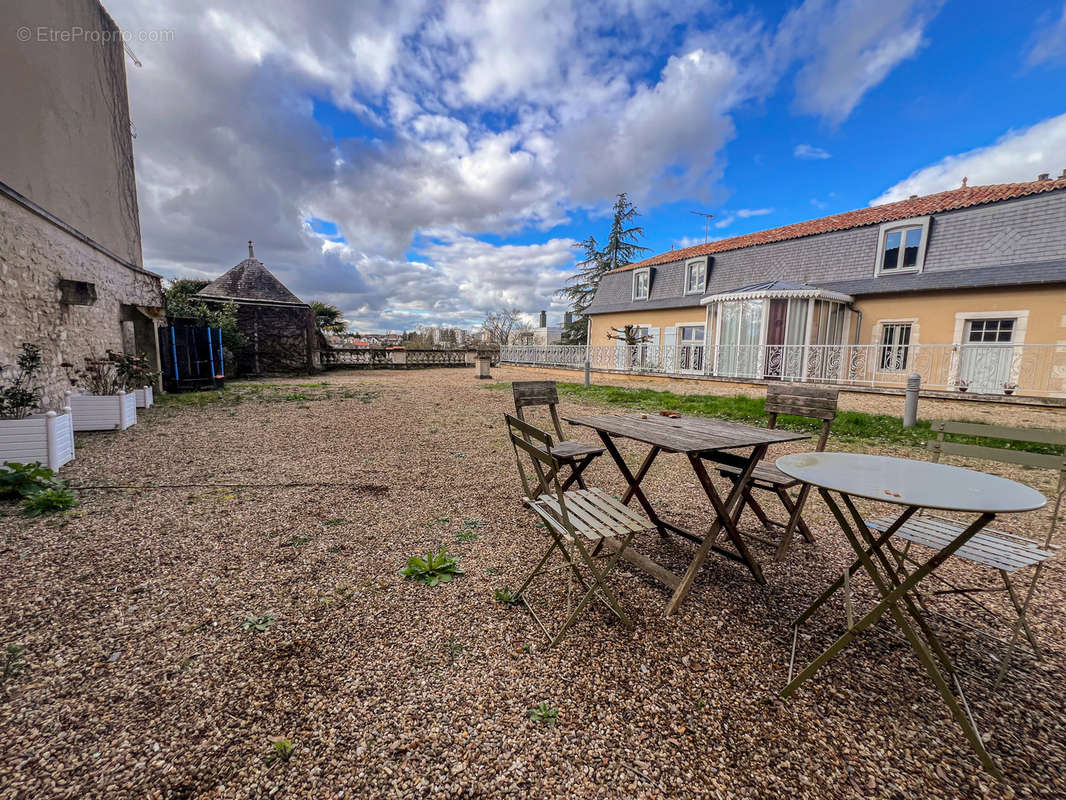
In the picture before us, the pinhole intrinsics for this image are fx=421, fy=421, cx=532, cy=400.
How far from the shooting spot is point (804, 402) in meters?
3.30

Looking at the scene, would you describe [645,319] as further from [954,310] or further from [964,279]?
[964,279]

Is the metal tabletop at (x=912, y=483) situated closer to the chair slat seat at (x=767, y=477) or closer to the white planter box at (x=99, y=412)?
the chair slat seat at (x=767, y=477)

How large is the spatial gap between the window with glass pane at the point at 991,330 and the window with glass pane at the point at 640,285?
10512 mm

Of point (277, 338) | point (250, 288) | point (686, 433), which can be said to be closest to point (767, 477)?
point (686, 433)

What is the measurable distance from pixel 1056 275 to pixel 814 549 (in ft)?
42.0

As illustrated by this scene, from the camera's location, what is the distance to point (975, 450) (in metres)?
→ 2.54

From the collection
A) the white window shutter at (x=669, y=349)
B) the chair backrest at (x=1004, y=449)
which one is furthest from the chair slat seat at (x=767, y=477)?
the white window shutter at (x=669, y=349)

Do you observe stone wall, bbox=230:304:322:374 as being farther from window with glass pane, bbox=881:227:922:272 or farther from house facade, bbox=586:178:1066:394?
window with glass pane, bbox=881:227:922:272

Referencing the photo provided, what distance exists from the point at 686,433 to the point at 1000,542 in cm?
161

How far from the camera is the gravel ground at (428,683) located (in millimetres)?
1448

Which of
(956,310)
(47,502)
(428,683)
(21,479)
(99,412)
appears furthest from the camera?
(956,310)

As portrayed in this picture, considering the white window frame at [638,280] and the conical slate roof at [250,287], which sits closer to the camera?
the conical slate roof at [250,287]

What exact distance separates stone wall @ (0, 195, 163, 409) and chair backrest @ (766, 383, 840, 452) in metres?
8.82

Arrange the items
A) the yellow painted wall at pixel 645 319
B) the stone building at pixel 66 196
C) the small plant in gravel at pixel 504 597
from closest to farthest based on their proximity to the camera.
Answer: the small plant in gravel at pixel 504 597
the stone building at pixel 66 196
the yellow painted wall at pixel 645 319
